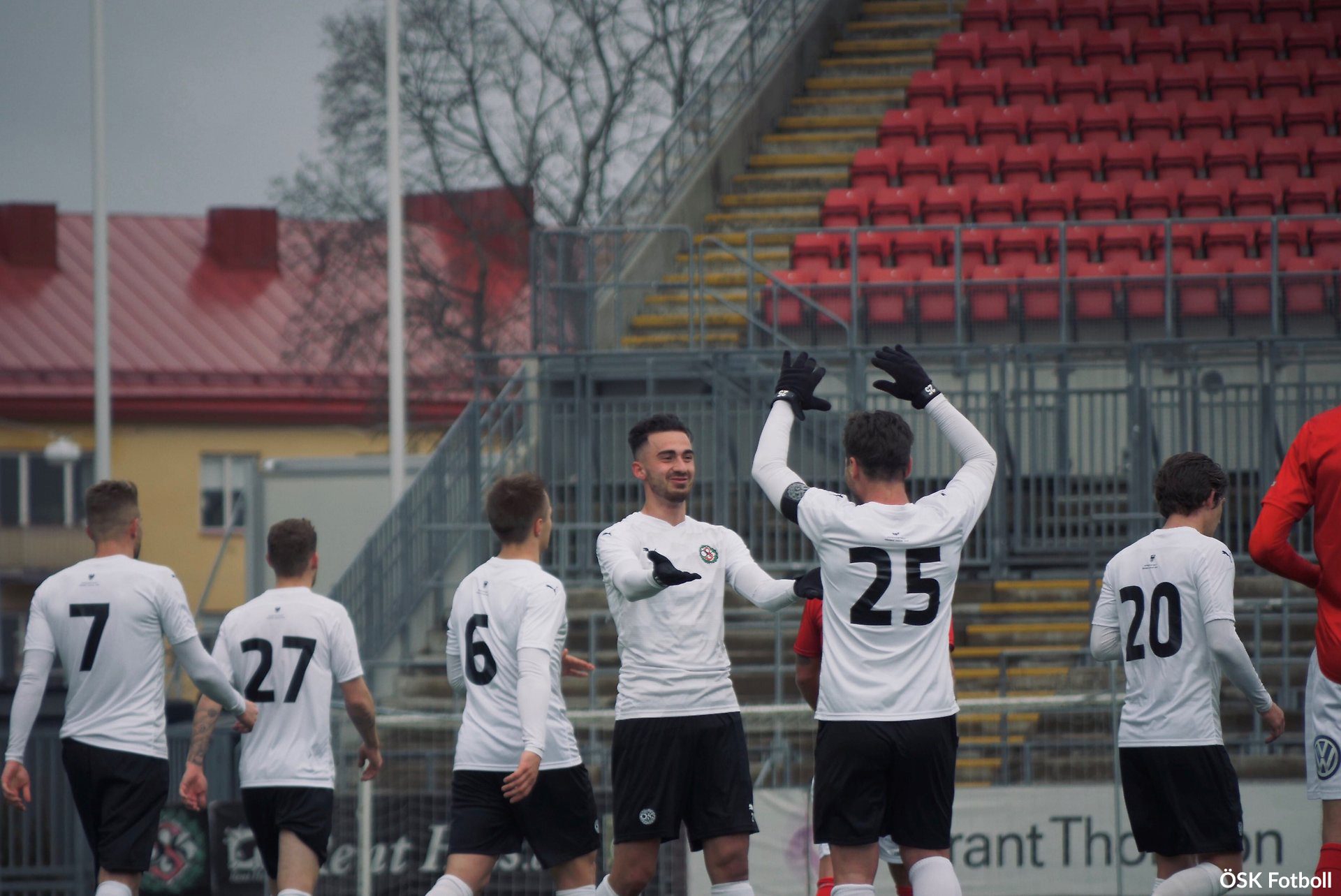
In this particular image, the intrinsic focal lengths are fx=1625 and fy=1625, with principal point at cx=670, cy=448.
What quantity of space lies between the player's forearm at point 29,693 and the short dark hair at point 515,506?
2.14 meters

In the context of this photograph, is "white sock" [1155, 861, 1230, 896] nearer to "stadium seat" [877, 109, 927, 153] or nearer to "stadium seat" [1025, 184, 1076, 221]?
"stadium seat" [1025, 184, 1076, 221]

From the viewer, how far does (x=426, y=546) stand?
1414 cm

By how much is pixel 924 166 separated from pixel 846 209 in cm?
126

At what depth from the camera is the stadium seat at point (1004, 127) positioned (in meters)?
18.5

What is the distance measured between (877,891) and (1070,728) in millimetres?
1537

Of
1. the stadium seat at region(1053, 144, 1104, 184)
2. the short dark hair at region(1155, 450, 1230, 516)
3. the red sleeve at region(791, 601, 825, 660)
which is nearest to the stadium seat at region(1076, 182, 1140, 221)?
the stadium seat at region(1053, 144, 1104, 184)

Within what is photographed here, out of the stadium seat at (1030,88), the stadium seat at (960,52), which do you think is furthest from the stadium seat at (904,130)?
the stadium seat at (960,52)

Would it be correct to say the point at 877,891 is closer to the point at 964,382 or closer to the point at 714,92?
the point at 964,382

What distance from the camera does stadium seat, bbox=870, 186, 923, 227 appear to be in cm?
1731

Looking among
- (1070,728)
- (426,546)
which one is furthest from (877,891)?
(426,546)

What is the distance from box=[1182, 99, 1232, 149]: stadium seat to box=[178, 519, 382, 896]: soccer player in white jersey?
46.2 feet

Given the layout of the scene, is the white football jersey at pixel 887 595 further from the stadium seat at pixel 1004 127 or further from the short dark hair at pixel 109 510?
the stadium seat at pixel 1004 127

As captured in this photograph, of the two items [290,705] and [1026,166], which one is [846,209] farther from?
[290,705]

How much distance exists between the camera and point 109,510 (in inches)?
278
